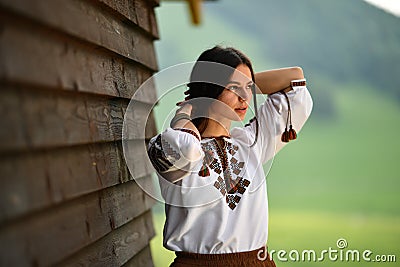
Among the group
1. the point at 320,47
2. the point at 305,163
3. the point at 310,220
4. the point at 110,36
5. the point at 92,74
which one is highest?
the point at 320,47

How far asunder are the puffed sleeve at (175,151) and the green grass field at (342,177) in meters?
7.95

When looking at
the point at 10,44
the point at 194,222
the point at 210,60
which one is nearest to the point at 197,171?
the point at 194,222

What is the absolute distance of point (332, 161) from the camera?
34.3 ft

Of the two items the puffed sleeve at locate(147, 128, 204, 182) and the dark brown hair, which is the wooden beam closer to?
the dark brown hair

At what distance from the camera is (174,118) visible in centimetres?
217

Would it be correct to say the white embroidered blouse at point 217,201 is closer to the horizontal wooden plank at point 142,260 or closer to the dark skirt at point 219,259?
the dark skirt at point 219,259

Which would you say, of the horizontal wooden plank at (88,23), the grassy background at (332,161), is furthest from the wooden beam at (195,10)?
the grassy background at (332,161)

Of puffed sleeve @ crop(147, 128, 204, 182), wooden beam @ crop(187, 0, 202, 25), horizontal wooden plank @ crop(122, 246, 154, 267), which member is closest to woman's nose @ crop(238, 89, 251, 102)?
puffed sleeve @ crop(147, 128, 204, 182)

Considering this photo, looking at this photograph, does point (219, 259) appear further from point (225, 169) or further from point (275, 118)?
point (275, 118)

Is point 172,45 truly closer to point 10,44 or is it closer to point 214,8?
point 214,8

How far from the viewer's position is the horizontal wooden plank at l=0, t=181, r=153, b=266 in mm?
1574

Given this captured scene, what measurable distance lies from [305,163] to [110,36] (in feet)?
27.4

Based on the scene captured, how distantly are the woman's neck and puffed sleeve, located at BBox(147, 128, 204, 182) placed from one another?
22 cm

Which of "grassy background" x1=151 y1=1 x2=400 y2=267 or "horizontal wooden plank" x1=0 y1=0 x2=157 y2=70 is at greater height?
"horizontal wooden plank" x1=0 y1=0 x2=157 y2=70
